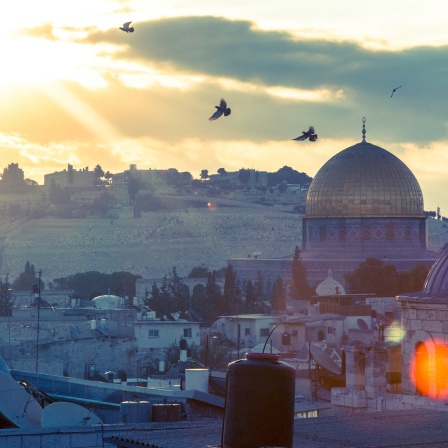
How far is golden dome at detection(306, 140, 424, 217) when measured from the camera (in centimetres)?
8731

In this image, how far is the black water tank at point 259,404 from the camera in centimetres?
1322

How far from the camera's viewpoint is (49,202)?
631 ft

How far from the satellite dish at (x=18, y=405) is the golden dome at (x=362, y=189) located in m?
68.2

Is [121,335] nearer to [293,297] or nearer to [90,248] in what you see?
[293,297]

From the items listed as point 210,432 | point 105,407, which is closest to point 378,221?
point 105,407

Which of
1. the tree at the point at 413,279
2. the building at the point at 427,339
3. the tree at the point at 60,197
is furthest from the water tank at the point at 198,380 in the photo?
the tree at the point at 60,197

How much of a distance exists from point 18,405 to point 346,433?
5.13 m

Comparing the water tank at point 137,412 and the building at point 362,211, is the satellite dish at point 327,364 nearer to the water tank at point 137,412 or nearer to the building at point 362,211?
the water tank at point 137,412

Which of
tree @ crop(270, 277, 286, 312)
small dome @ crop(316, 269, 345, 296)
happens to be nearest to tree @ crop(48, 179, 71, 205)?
tree @ crop(270, 277, 286, 312)

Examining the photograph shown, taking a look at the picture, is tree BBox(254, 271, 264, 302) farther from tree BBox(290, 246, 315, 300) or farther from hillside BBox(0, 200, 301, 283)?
hillside BBox(0, 200, 301, 283)

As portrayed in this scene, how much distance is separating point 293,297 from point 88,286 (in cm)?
3892

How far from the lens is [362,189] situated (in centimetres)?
8731

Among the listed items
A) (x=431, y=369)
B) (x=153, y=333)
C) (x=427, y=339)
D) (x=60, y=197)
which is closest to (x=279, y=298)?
(x=153, y=333)

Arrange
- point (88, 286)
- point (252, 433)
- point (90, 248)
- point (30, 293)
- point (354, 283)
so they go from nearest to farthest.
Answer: point (252, 433) → point (354, 283) → point (30, 293) → point (88, 286) → point (90, 248)
